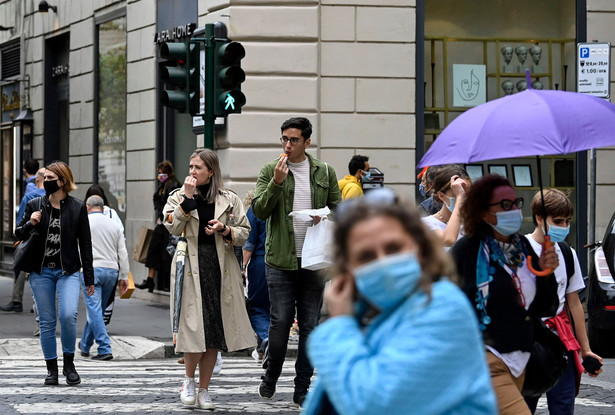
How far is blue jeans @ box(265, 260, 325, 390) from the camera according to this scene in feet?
26.1

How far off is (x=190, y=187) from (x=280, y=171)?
63cm

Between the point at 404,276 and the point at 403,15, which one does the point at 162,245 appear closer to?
the point at 403,15

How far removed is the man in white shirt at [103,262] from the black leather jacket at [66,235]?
224 centimetres

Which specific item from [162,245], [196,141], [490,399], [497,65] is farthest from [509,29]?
[490,399]

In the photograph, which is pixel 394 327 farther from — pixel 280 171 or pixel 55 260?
pixel 55 260

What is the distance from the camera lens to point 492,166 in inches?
579

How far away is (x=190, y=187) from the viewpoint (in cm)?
795

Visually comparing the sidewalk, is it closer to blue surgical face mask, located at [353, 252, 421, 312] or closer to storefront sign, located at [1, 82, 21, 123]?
storefront sign, located at [1, 82, 21, 123]

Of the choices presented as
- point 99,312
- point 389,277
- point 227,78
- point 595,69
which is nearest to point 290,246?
point 227,78

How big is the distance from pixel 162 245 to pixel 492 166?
15.4 ft

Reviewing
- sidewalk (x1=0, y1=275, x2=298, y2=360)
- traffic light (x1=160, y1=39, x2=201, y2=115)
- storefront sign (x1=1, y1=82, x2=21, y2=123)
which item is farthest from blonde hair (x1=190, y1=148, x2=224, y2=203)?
storefront sign (x1=1, y1=82, x2=21, y2=123)

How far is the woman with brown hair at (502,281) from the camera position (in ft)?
15.4

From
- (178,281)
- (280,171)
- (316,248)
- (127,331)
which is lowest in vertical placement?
(127,331)

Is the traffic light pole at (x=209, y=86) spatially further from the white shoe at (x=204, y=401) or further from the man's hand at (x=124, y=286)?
the white shoe at (x=204, y=401)
